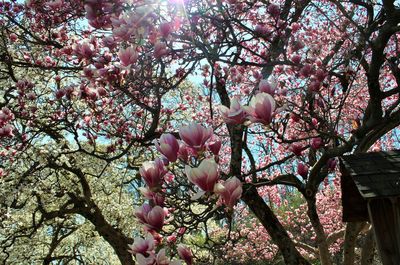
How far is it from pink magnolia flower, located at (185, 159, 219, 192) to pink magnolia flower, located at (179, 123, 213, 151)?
0.14 metres

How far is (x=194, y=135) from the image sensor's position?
145 centimetres

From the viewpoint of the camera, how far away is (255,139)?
8773mm

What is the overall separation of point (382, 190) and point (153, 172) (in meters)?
1.57

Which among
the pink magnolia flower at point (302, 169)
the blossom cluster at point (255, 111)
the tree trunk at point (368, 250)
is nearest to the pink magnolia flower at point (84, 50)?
the blossom cluster at point (255, 111)

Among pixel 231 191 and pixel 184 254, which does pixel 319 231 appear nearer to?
pixel 184 254

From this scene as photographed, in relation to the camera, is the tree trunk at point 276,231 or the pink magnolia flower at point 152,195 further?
the tree trunk at point 276,231

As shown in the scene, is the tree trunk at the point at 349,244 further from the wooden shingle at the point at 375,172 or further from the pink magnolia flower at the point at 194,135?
the pink magnolia flower at the point at 194,135

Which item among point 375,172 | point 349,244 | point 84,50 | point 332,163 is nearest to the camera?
point 84,50

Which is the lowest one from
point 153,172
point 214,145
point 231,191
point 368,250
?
point 231,191

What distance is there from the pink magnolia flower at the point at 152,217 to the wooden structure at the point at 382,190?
1.44 meters

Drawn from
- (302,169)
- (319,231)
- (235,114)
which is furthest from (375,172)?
(235,114)

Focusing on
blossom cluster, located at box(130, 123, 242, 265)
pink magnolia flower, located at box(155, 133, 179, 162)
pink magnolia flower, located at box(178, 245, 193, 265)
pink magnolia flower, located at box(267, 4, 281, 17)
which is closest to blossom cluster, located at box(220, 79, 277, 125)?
blossom cluster, located at box(130, 123, 242, 265)

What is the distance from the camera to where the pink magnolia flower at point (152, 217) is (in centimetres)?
148

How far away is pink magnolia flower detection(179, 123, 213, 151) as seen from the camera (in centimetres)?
144
